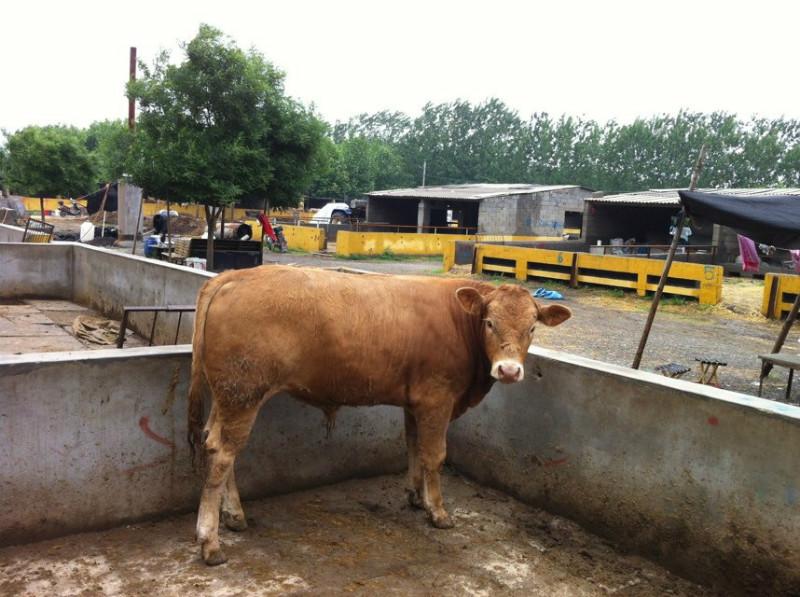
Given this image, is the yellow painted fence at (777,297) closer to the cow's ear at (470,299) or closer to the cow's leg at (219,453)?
the cow's ear at (470,299)

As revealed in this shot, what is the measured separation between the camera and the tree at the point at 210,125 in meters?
16.1

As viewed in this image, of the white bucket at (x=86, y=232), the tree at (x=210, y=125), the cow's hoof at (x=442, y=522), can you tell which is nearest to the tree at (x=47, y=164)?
the white bucket at (x=86, y=232)

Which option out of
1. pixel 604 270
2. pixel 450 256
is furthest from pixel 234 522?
pixel 450 256

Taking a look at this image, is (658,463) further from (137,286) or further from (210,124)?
(210,124)

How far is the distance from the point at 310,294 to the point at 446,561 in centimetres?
182

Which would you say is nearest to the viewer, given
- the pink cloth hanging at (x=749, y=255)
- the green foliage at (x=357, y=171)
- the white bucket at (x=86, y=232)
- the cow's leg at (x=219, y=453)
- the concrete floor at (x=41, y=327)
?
the cow's leg at (x=219, y=453)

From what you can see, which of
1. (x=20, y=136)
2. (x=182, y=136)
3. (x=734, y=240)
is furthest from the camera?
(x=20, y=136)

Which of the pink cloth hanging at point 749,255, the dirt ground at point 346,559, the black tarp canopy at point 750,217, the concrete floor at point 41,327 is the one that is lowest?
the dirt ground at point 346,559

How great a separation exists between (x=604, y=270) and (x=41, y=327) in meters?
13.3

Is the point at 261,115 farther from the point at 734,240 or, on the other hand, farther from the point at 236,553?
the point at 734,240

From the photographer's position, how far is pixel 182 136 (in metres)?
16.1

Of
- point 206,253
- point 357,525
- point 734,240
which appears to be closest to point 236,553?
point 357,525

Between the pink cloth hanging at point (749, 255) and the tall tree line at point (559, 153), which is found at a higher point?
the tall tree line at point (559, 153)

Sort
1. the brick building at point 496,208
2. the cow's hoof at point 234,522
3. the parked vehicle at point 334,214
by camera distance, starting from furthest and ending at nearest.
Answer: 1. the parked vehicle at point 334,214
2. the brick building at point 496,208
3. the cow's hoof at point 234,522
